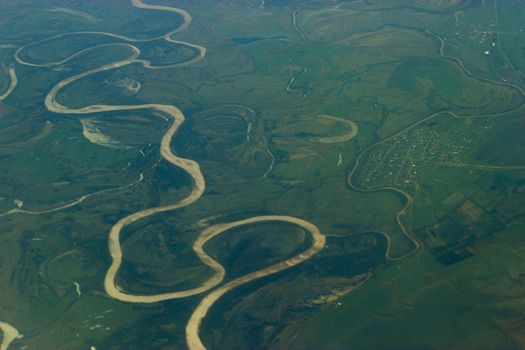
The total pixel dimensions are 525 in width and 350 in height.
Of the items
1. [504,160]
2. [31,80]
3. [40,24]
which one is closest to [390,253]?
[504,160]

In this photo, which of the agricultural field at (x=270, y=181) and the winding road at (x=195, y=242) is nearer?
the agricultural field at (x=270, y=181)

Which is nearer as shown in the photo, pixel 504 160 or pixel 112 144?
pixel 504 160

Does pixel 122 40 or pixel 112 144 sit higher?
pixel 122 40

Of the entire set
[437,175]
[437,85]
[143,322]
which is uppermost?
[437,85]

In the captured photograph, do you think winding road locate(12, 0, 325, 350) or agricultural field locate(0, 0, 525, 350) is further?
winding road locate(12, 0, 325, 350)

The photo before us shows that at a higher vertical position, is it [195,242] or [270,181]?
[270,181]

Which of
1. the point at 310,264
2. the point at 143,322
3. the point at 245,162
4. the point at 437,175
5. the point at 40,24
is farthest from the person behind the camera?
the point at 40,24

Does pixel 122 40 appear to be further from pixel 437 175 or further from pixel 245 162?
pixel 437 175

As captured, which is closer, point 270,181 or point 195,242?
point 195,242
